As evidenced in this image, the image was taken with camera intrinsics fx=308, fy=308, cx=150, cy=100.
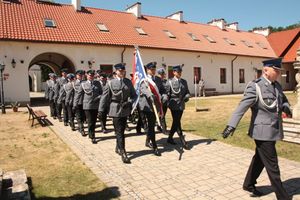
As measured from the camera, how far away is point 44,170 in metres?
6.05

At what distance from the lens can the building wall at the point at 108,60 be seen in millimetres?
18938

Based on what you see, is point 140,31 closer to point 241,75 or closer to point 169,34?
point 169,34

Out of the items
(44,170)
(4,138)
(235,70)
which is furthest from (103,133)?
(235,70)

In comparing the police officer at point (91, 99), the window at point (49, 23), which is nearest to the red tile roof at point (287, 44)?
the window at point (49, 23)

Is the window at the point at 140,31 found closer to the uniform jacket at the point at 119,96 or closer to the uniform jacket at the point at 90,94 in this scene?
the uniform jacket at the point at 90,94

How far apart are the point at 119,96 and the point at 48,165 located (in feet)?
6.74

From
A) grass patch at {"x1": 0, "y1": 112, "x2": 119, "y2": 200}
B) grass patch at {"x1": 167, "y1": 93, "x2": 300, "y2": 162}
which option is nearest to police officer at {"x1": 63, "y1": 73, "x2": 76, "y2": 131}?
grass patch at {"x1": 0, "y1": 112, "x2": 119, "y2": 200}

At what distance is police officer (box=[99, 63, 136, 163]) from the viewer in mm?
6604

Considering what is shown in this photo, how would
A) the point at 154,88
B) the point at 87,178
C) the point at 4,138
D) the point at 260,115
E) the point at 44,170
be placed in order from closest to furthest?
the point at 260,115, the point at 87,178, the point at 44,170, the point at 154,88, the point at 4,138

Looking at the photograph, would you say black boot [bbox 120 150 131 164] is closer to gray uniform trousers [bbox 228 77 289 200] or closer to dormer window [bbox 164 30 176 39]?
gray uniform trousers [bbox 228 77 289 200]

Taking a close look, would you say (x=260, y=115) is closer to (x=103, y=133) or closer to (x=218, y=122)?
(x=103, y=133)

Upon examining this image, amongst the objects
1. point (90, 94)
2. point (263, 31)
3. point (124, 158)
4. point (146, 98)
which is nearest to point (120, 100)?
point (146, 98)

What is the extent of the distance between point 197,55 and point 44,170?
2312 cm

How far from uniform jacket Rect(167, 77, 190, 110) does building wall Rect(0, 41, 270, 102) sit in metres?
14.2
